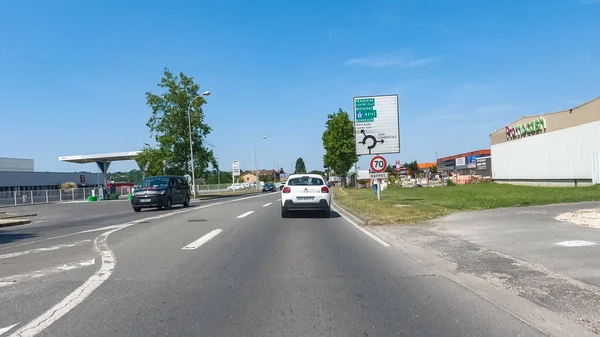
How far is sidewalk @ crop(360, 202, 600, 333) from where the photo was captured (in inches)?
238

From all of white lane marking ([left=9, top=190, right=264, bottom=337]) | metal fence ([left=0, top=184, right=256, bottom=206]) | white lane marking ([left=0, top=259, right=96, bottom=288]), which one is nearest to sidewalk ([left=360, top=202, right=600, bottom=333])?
white lane marking ([left=9, top=190, right=264, bottom=337])

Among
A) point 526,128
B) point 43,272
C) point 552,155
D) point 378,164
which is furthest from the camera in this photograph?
point 526,128

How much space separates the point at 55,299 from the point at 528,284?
19.9 ft

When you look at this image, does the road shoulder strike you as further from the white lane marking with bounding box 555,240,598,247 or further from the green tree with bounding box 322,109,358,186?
the green tree with bounding box 322,109,358,186

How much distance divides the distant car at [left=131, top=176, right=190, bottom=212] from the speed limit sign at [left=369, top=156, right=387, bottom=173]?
34.3 feet

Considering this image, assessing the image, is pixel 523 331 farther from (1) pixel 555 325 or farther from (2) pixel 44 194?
(2) pixel 44 194

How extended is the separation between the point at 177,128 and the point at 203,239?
40.3 metres

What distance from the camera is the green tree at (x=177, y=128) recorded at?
165 feet

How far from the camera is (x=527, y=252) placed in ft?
29.7

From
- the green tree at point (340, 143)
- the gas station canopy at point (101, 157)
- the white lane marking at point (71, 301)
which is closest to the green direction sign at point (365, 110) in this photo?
the white lane marking at point (71, 301)

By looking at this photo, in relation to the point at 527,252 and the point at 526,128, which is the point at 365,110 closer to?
the point at 527,252

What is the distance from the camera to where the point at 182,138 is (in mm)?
51094

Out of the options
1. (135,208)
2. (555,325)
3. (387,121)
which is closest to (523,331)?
(555,325)

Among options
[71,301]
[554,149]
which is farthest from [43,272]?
[554,149]
